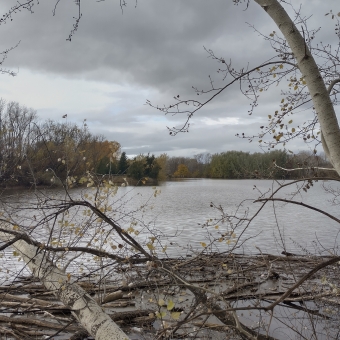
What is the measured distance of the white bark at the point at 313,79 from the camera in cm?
231

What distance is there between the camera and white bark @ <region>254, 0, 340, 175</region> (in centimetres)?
231

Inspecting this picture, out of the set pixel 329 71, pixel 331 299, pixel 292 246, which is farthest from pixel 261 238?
pixel 329 71

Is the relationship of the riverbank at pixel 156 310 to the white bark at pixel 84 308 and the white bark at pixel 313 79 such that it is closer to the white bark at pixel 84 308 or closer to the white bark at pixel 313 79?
the white bark at pixel 84 308

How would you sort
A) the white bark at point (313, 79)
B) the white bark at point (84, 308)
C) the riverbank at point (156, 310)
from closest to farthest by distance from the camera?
the white bark at point (313, 79), the white bark at point (84, 308), the riverbank at point (156, 310)

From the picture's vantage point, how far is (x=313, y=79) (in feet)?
7.82

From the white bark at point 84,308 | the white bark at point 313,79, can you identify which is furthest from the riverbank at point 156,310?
the white bark at point 313,79

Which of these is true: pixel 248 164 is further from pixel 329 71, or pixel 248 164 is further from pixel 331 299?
pixel 331 299

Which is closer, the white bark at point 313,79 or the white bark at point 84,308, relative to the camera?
the white bark at point 313,79

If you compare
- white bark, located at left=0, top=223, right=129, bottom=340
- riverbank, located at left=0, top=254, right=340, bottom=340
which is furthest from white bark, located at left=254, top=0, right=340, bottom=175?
white bark, located at left=0, top=223, right=129, bottom=340

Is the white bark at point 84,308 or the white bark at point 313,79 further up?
the white bark at point 313,79

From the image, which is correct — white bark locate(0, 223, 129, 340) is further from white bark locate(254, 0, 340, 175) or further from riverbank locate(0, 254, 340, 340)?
white bark locate(254, 0, 340, 175)

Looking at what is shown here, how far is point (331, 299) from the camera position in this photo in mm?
5082

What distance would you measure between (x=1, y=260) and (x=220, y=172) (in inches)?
1235

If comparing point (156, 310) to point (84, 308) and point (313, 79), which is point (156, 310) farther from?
point (313, 79)
